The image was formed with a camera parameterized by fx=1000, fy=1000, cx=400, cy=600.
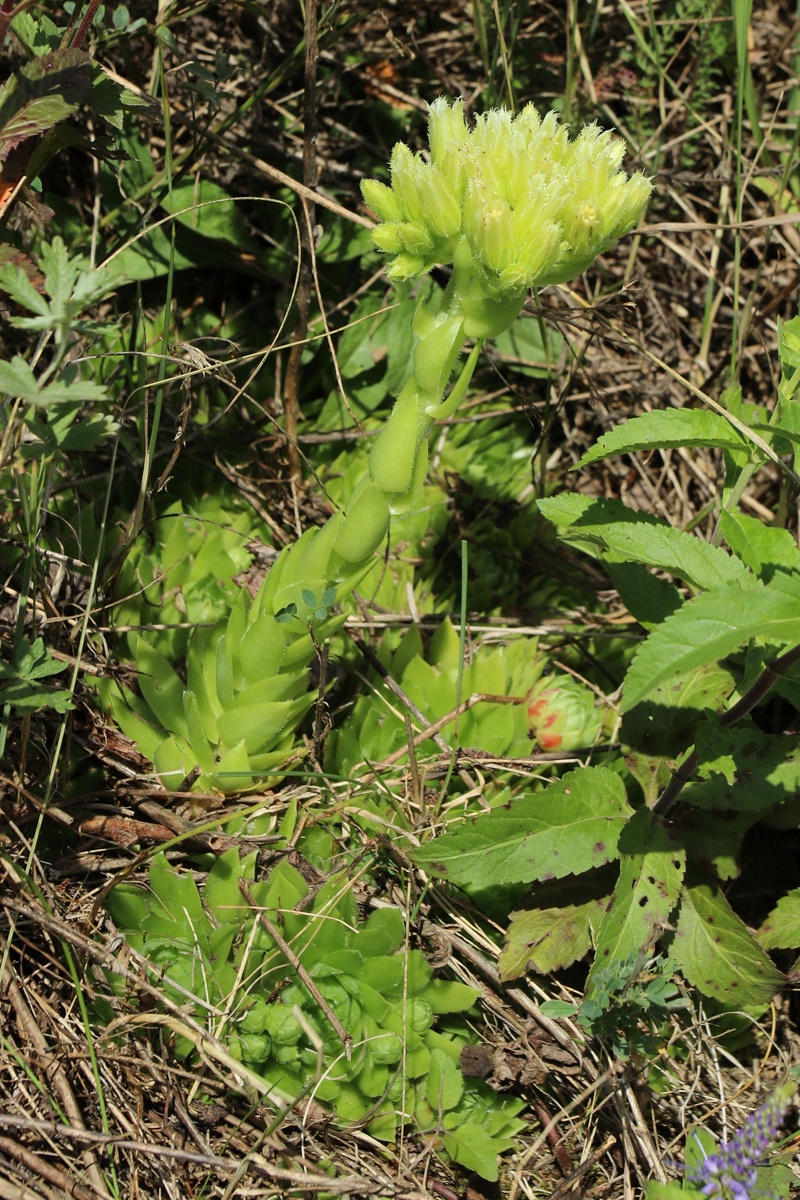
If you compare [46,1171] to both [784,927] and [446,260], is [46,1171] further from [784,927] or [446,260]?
[446,260]

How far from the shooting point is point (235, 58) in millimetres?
3312

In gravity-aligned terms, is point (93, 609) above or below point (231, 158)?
below

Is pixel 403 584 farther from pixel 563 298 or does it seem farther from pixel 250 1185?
pixel 250 1185

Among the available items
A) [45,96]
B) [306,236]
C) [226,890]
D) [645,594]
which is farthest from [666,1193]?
[306,236]

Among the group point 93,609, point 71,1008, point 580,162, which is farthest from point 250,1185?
point 580,162

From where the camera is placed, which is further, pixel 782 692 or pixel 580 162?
pixel 782 692

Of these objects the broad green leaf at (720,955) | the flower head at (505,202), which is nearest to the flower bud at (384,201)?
the flower head at (505,202)

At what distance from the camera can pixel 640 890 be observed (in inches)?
82.4

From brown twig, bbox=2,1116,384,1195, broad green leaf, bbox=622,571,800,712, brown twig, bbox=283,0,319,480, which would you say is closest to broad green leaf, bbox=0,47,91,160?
brown twig, bbox=283,0,319,480

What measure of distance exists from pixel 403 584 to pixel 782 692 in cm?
122

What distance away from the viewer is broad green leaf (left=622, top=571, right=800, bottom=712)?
151 centimetres

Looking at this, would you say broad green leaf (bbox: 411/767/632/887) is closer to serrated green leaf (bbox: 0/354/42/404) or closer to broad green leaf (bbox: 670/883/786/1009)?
broad green leaf (bbox: 670/883/786/1009)

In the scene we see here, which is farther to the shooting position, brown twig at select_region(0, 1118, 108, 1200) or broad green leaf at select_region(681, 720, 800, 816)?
broad green leaf at select_region(681, 720, 800, 816)

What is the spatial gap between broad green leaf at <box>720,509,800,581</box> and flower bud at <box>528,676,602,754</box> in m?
0.86
